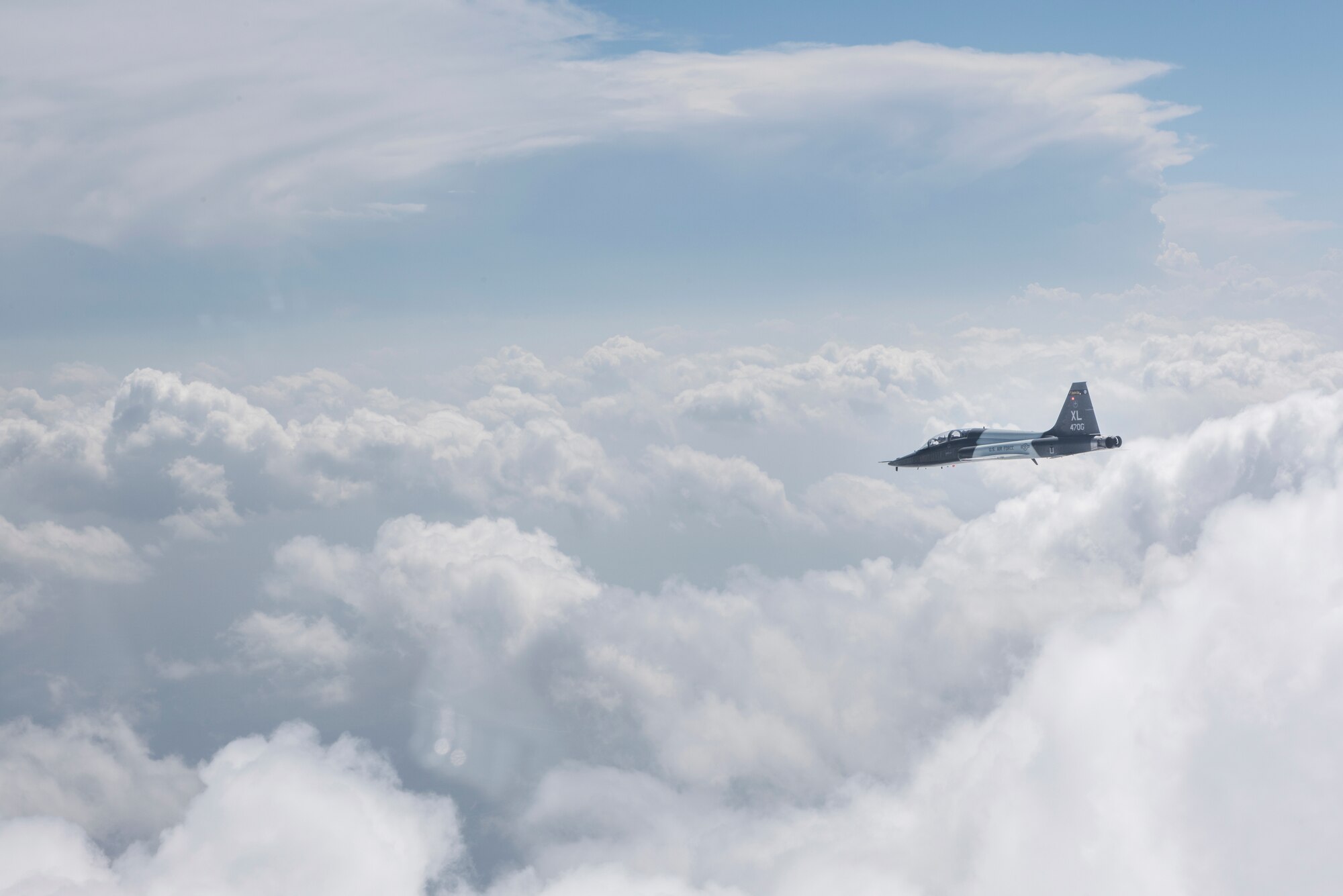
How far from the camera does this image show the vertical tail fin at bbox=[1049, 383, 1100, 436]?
335 feet

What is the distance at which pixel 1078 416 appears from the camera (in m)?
103

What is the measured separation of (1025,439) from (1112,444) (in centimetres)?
1143

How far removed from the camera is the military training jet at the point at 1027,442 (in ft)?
333

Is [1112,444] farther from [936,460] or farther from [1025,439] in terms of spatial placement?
[936,460]

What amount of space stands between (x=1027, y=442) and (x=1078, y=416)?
7.34 metres

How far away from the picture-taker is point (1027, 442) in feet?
346

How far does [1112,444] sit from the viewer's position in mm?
97375

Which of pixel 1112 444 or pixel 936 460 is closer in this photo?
pixel 1112 444

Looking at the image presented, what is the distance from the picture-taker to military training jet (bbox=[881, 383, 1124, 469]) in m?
102

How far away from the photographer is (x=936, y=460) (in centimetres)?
10900

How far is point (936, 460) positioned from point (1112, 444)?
22.5 metres

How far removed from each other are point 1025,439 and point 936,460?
41.0 feet

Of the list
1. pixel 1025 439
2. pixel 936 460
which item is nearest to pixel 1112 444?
pixel 1025 439
